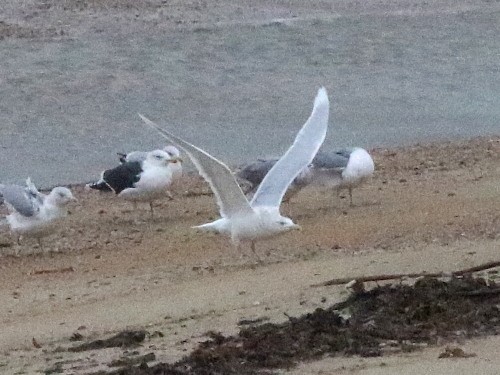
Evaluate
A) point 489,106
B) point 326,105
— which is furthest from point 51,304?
point 489,106

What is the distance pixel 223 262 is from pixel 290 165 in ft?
2.64

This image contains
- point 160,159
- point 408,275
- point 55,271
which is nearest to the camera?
point 408,275

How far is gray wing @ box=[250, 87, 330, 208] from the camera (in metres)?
→ 9.68

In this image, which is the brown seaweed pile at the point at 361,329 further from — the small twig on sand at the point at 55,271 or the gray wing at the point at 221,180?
the small twig on sand at the point at 55,271

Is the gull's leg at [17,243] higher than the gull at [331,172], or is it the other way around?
the gull at [331,172]

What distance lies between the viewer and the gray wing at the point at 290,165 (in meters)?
9.68

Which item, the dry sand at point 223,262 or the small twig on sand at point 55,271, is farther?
the small twig on sand at point 55,271

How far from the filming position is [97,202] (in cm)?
1260

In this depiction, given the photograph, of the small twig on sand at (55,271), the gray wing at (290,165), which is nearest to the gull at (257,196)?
the gray wing at (290,165)

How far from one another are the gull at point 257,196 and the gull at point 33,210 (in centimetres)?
160

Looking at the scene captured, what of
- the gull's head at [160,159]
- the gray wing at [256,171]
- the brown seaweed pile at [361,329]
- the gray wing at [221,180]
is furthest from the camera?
the gull's head at [160,159]

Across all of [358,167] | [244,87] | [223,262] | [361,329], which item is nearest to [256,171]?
[358,167]

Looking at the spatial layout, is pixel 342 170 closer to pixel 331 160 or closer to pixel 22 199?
pixel 331 160

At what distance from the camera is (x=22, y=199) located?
1086cm
